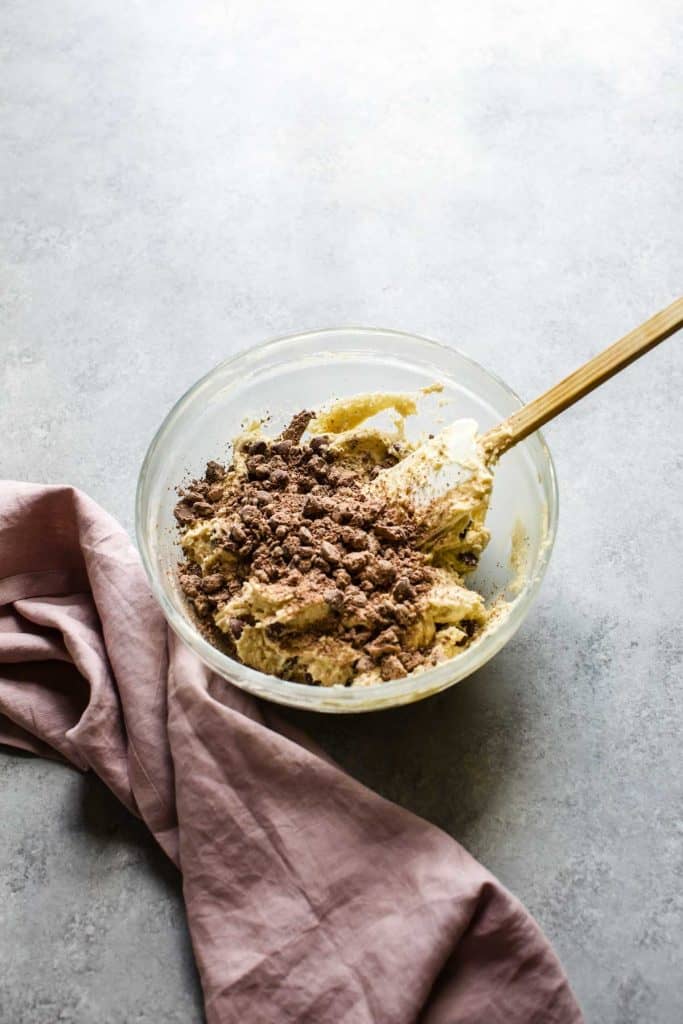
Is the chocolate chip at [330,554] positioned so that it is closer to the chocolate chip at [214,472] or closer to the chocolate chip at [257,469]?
the chocolate chip at [257,469]

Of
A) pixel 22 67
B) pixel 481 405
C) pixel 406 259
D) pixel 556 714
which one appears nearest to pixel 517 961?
pixel 556 714

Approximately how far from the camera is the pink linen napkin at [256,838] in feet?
5.71

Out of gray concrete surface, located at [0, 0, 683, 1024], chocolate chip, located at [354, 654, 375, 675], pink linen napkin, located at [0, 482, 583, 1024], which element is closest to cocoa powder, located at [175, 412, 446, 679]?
chocolate chip, located at [354, 654, 375, 675]

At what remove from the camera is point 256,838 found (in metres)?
1.83

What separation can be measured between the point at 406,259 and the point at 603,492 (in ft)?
2.45

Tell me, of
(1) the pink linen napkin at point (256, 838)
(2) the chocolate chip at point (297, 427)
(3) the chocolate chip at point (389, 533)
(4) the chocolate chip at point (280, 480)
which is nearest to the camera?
(1) the pink linen napkin at point (256, 838)

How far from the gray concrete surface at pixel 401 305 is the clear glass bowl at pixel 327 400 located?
22 cm

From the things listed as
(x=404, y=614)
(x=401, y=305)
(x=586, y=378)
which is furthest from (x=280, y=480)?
(x=401, y=305)

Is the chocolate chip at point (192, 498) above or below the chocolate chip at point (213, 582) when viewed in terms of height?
above

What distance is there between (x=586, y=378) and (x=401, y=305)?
742 millimetres

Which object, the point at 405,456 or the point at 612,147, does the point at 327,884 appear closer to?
the point at 405,456

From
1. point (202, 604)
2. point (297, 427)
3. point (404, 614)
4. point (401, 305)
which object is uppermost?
point (401, 305)

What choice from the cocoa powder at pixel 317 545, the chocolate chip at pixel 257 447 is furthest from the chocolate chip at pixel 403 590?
the chocolate chip at pixel 257 447

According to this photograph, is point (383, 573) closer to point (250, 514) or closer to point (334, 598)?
point (334, 598)
